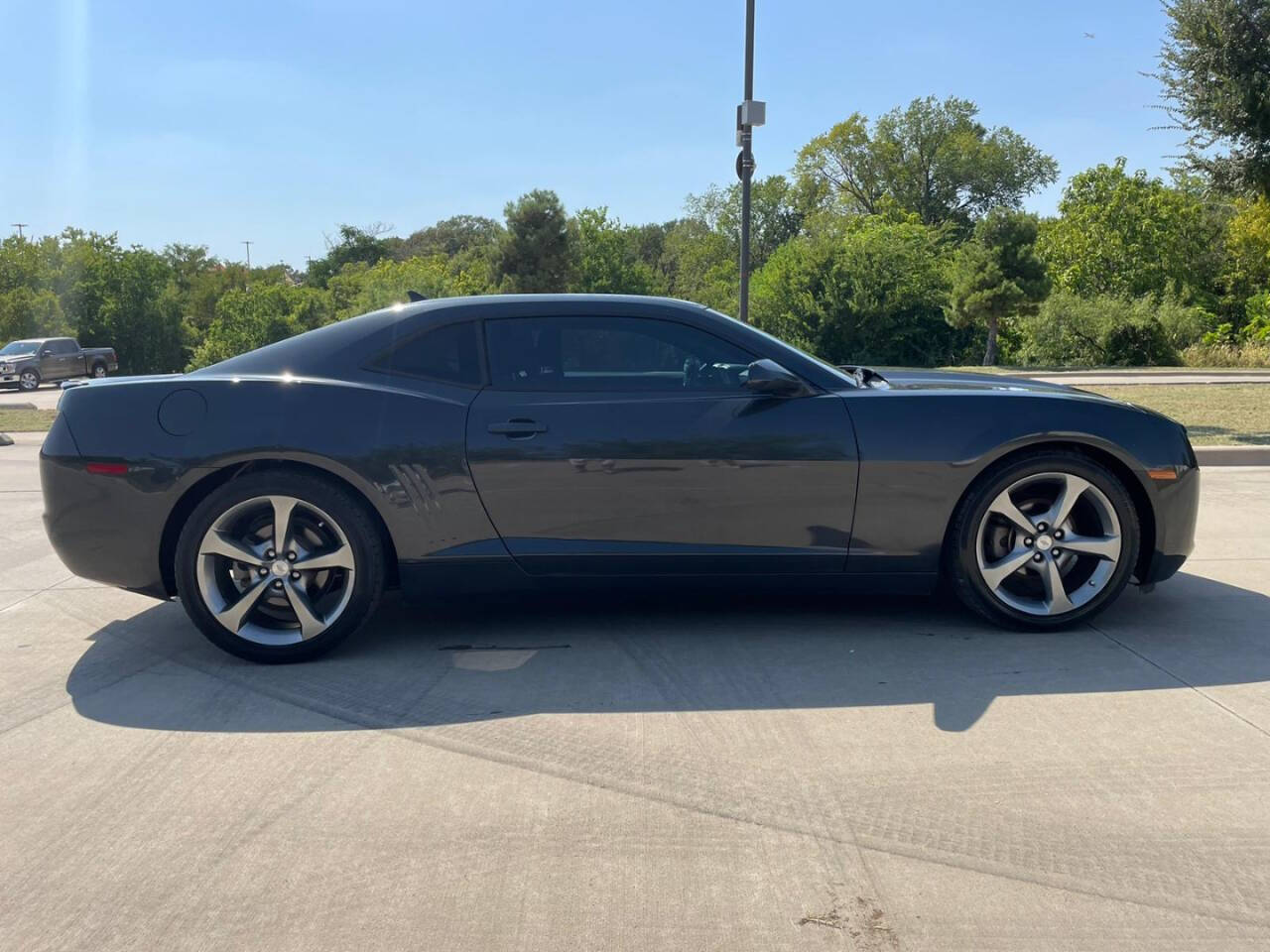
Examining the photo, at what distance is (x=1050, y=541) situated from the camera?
4512mm

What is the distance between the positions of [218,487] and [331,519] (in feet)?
1.55

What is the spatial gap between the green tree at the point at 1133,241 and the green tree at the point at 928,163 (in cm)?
2195

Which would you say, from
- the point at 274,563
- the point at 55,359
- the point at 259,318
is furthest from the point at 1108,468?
the point at 259,318

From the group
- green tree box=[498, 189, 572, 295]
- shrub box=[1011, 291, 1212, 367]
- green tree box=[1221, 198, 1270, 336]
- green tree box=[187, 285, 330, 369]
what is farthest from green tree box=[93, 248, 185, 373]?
green tree box=[1221, 198, 1270, 336]

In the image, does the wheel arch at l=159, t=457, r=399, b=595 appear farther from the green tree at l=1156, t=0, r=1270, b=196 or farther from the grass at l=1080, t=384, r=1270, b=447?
the green tree at l=1156, t=0, r=1270, b=196

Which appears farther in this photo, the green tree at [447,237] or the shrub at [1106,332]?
the green tree at [447,237]

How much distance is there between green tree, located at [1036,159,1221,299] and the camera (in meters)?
43.4

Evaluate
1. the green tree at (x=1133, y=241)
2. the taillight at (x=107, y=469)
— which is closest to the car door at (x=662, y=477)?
the taillight at (x=107, y=469)

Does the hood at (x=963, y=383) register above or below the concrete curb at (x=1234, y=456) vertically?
above

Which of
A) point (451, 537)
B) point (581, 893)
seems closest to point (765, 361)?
point (451, 537)

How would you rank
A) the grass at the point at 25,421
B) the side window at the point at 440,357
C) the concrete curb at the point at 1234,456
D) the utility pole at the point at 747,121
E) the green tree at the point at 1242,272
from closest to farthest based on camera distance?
the side window at the point at 440,357, the concrete curb at the point at 1234,456, the utility pole at the point at 747,121, the grass at the point at 25,421, the green tree at the point at 1242,272

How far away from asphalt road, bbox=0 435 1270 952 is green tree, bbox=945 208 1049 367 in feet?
90.5

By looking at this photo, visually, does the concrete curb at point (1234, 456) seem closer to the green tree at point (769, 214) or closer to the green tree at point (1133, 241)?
the green tree at point (1133, 241)

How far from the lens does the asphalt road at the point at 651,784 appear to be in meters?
2.52
